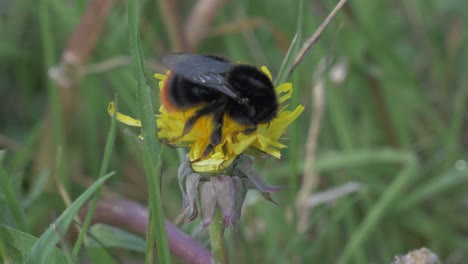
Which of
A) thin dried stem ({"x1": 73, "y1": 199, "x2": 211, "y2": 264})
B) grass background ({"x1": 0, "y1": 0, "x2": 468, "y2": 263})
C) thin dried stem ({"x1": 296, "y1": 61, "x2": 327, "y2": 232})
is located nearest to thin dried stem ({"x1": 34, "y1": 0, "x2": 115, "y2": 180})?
grass background ({"x1": 0, "y1": 0, "x2": 468, "y2": 263})

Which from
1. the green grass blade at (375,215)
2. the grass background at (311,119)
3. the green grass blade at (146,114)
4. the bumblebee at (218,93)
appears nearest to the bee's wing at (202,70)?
the bumblebee at (218,93)

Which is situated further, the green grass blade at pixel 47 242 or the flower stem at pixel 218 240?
the flower stem at pixel 218 240

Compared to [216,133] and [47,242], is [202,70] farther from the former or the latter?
[47,242]

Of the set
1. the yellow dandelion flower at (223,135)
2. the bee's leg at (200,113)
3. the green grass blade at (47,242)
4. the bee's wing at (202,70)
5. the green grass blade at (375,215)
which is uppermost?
the bee's wing at (202,70)

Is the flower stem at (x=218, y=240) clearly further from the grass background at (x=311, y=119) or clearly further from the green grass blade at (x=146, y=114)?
the grass background at (x=311, y=119)

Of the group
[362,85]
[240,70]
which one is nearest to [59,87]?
[362,85]

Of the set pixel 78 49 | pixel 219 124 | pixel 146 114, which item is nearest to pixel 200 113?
pixel 219 124

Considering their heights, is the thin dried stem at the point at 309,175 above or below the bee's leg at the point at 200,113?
below
